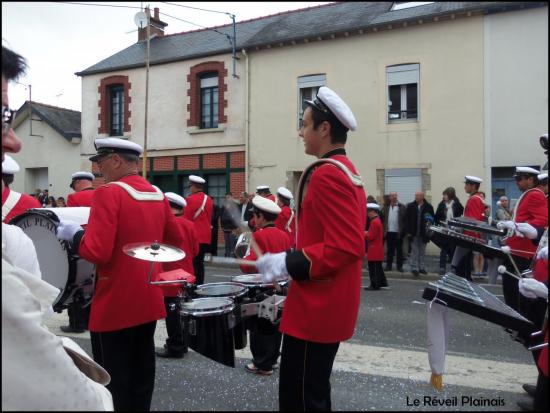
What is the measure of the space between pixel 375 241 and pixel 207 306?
6.92 m

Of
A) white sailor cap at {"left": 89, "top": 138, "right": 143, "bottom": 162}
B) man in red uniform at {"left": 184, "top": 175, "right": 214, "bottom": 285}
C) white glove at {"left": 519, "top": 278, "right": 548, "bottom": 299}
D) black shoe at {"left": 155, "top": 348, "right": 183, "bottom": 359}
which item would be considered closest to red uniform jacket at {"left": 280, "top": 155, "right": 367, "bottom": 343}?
white glove at {"left": 519, "top": 278, "right": 548, "bottom": 299}

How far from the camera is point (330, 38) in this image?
15.5 m

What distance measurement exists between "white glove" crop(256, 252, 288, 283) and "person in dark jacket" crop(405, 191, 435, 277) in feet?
31.0

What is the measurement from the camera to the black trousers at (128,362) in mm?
3006

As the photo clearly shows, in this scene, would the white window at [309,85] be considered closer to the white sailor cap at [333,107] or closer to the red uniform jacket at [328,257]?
the white sailor cap at [333,107]

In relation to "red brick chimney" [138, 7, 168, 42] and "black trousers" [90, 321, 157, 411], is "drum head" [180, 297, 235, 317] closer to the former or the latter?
"black trousers" [90, 321, 157, 411]

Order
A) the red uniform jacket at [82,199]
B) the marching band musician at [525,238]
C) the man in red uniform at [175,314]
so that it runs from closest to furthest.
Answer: the man in red uniform at [175,314] < the marching band musician at [525,238] < the red uniform jacket at [82,199]

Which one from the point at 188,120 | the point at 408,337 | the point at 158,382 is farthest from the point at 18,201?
the point at 188,120

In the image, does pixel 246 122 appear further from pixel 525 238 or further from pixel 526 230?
pixel 526 230

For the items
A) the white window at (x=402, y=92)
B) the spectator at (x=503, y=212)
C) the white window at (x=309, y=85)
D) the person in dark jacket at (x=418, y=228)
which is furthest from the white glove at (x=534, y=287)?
the white window at (x=309, y=85)

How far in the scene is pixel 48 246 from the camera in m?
3.64

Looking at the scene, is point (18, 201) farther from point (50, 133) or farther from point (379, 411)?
point (50, 133)

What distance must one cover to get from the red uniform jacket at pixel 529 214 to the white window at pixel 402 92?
9818 mm

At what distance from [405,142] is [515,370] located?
34.8 ft
